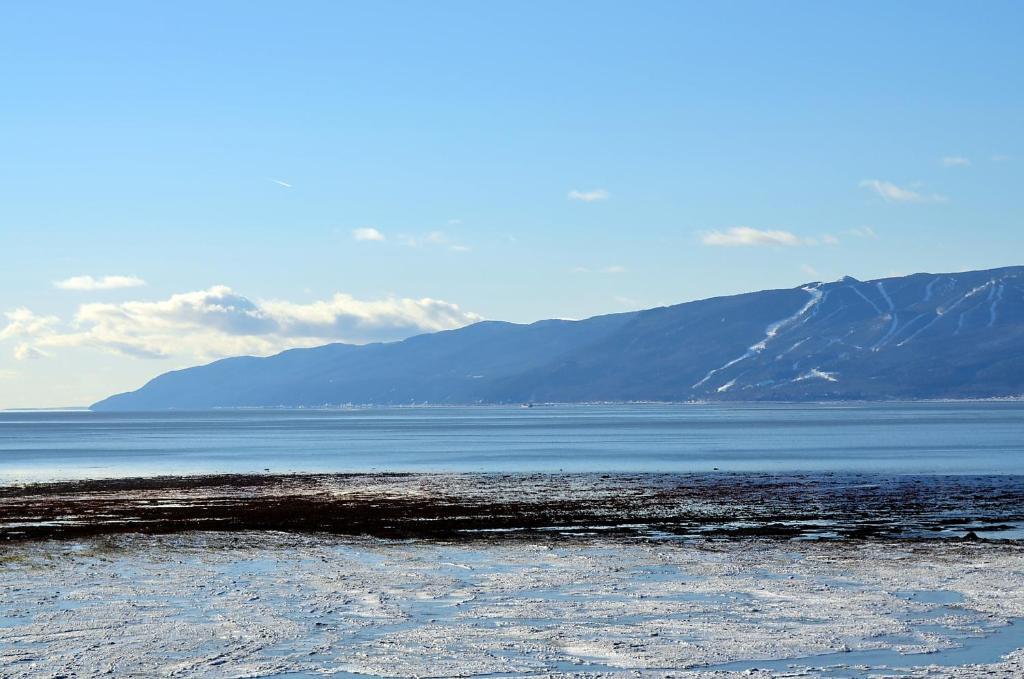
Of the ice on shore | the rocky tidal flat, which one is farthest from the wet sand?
the ice on shore

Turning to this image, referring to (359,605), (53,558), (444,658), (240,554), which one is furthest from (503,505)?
(444,658)

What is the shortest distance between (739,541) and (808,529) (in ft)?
14.6

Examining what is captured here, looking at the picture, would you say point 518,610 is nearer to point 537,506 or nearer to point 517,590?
point 517,590

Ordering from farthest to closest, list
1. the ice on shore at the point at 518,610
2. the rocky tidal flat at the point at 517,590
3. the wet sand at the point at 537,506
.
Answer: the wet sand at the point at 537,506, the rocky tidal flat at the point at 517,590, the ice on shore at the point at 518,610

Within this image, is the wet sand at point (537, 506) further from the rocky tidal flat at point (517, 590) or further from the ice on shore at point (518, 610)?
the ice on shore at point (518, 610)

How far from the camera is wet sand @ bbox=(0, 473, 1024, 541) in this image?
3675cm

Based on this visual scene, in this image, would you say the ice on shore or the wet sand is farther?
the wet sand

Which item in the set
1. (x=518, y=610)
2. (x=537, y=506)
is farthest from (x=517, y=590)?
(x=537, y=506)

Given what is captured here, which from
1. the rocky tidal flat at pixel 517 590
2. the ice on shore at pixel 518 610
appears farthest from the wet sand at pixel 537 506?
the ice on shore at pixel 518 610

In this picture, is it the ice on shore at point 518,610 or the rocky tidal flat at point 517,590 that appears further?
the rocky tidal flat at point 517,590

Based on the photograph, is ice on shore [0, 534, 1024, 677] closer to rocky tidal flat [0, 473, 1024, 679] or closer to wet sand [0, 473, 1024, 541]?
rocky tidal flat [0, 473, 1024, 679]

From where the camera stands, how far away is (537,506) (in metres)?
46.2

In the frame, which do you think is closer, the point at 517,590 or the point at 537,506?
the point at 517,590

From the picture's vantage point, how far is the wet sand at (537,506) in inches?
1447
